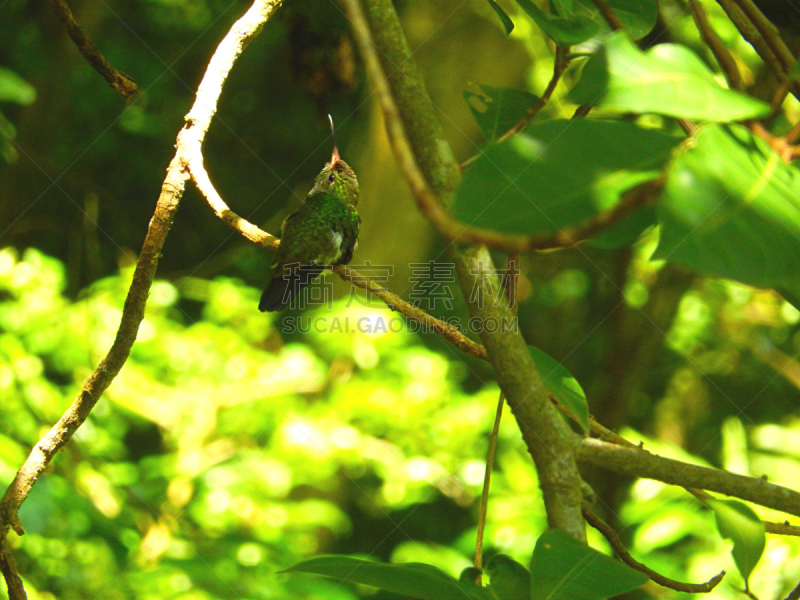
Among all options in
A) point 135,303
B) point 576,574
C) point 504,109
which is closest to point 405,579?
point 576,574

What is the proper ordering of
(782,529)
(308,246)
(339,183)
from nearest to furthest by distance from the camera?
(782,529) → (308,246) → (339,183)

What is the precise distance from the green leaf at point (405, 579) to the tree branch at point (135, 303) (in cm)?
60

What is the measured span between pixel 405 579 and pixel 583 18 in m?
0.77

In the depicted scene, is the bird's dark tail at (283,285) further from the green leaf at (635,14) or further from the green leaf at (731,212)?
the green leaf at (731,212)

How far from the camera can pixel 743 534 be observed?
877 millimetres

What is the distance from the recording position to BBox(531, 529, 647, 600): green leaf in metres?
0.70

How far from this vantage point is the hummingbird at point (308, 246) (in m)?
2.68

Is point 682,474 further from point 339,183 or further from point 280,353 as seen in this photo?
point 280,353

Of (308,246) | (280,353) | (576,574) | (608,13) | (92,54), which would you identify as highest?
(92,54)

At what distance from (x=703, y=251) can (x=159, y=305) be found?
121 inches

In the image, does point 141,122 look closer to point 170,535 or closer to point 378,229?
point 378,229

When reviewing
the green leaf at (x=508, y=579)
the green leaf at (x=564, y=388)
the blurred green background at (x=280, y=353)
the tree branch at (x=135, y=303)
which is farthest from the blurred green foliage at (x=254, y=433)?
the green leaf at (x=508, y=579)

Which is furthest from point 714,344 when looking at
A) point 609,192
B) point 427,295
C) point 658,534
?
point 609,192

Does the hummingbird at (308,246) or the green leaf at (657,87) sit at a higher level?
the green leaf at (657,87)
